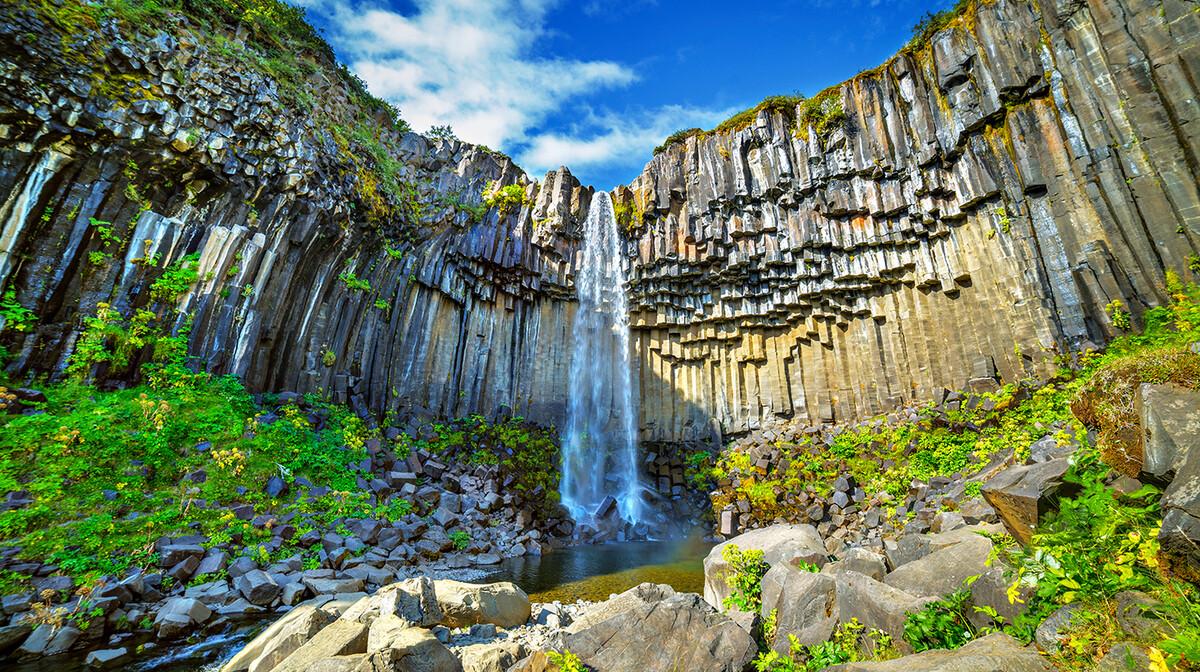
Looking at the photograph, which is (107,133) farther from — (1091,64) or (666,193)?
(1091,64)

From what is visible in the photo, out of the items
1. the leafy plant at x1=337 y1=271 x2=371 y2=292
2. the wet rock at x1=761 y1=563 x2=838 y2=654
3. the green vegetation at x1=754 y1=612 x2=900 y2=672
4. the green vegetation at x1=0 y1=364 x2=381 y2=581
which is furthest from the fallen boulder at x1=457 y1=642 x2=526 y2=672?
the leafy plant at x1=337 y1=271 x2=371 y2=292

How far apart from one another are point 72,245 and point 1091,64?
2476cm

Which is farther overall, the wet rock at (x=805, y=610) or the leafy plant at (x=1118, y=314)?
the leafy plant at (x=1118, y=314)

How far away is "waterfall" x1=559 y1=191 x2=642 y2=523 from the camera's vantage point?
64.5 feet

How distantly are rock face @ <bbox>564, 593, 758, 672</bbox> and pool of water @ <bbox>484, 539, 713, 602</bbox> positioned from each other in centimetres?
409

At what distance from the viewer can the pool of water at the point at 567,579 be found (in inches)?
217

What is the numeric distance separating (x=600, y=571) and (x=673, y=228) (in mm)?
14806

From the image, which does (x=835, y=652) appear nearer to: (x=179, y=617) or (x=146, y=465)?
(x=179, y=617)

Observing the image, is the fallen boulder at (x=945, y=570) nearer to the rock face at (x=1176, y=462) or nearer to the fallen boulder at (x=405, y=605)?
the rock face at (x=1176, y=462)

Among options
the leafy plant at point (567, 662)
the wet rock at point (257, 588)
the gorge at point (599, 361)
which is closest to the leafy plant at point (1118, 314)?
the gorge at point (599, 361)

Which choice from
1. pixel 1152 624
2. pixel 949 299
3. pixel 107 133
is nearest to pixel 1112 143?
pixel 949 299

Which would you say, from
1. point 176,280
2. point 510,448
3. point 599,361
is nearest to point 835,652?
point 510,448

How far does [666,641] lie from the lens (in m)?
4.77

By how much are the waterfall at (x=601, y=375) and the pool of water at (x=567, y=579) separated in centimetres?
436
